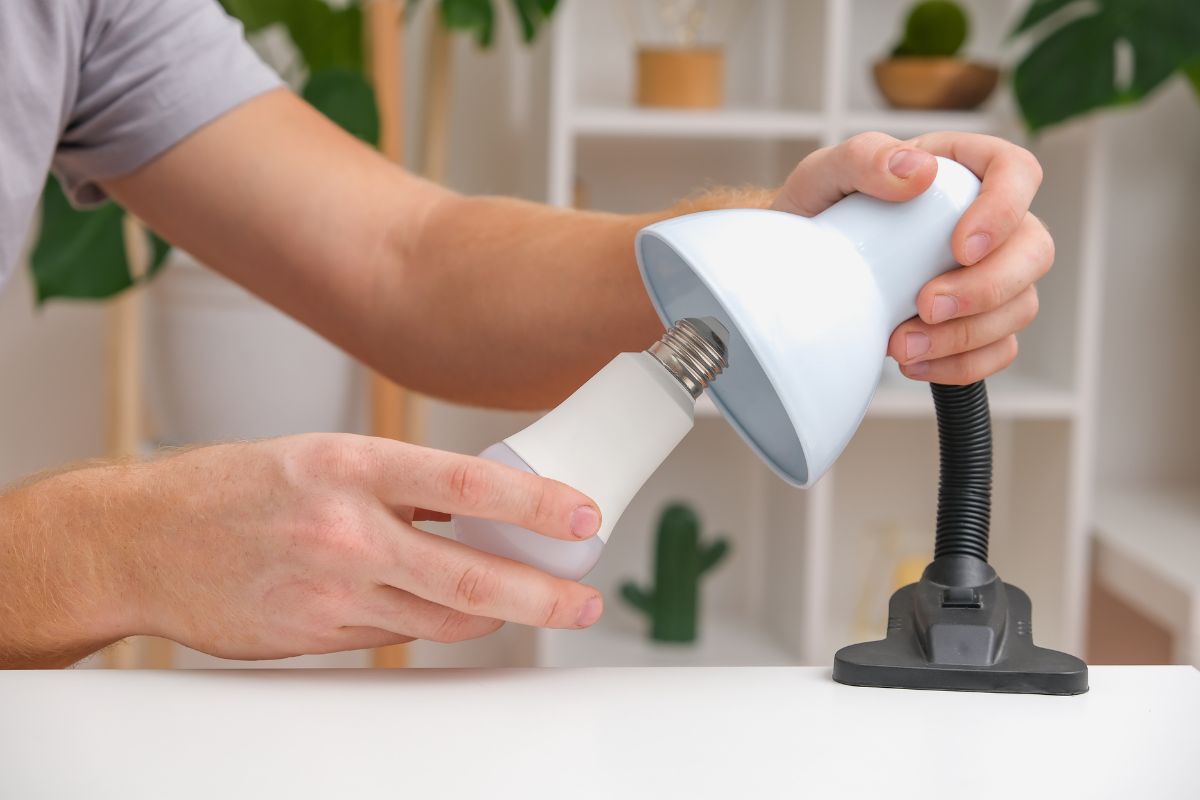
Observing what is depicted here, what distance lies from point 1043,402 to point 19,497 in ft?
4.69

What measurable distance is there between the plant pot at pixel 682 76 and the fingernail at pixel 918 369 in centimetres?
117

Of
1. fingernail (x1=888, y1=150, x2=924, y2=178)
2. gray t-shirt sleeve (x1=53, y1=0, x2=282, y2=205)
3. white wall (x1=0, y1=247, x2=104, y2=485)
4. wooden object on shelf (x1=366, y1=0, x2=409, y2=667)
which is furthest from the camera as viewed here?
white wall (x1=0, y1=247, x2=104, y2=485)

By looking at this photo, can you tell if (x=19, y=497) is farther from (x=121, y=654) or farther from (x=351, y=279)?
Answer: (x=121, y=654)

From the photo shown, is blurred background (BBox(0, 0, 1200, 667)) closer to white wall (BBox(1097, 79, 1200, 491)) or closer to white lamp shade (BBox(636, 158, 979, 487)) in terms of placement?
white wall (BBox(1097, 79, 1200, 491))

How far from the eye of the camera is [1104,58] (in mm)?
1570

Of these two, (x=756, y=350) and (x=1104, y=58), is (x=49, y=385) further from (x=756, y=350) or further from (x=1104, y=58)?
(x=756, y=350)

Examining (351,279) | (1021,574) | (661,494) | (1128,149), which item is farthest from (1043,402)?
(351,279)

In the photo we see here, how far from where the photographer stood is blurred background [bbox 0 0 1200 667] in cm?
166

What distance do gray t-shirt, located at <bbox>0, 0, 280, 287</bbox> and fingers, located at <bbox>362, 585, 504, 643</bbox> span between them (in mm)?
572

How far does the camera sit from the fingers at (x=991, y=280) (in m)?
0.59

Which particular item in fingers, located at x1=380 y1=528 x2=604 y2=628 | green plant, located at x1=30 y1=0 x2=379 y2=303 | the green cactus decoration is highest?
green plant, located at x1=30 y1=0 x2=379 y2=303

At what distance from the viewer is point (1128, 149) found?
1967 millimetres

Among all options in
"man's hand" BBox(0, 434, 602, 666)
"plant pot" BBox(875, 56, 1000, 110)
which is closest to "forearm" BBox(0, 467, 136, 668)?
"man's hand" BBox(0, 434, 602, 666)

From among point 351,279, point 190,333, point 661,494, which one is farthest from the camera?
point 661,494
